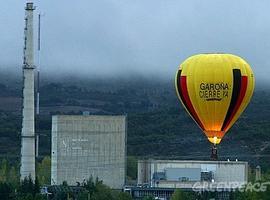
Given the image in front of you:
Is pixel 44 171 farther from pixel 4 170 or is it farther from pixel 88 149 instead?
pixel 4 170

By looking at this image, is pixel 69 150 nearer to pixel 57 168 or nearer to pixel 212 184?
→ pixel 57 168

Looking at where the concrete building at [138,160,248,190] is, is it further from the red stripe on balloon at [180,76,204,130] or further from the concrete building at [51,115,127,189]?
the red stripe on balloon at [180,76,204,130]

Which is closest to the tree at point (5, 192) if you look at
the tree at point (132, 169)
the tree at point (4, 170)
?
the tree at point (4, 170)

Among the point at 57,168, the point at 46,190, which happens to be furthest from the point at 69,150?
the point at 46,190

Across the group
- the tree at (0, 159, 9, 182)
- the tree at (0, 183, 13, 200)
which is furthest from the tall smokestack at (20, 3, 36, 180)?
the tree at (0, 183, 13, 200)

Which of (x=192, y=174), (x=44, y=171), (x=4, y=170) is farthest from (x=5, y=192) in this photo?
(x=44, y=171)

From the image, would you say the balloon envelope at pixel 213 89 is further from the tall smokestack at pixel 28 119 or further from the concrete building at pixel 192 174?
the concrete building at pixel 192 174
